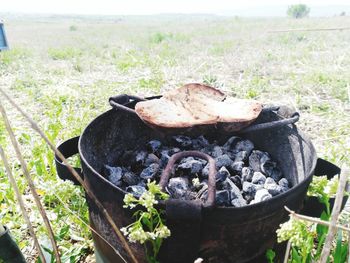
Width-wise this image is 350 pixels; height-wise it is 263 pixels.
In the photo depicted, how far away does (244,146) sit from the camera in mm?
2160

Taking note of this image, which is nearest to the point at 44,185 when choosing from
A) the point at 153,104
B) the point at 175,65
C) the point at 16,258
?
the point at 16,258

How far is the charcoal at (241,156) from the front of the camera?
2043mm

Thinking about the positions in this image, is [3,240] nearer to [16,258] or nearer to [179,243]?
[16,258]

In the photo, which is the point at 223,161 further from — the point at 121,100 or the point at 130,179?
the point at 121,100

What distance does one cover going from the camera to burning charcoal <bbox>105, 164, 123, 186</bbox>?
1874 millimetres

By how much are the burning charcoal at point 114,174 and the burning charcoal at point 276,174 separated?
0.92m

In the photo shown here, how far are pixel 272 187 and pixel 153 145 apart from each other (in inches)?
32.6

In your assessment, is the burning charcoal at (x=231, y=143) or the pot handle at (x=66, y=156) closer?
the pot handle at (x=66, y=156)

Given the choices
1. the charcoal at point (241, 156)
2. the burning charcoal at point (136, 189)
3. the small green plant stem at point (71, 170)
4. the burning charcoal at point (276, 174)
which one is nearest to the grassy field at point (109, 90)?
the burning charcoal at point (136, 189)

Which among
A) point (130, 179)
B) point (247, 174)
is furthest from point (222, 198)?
point (130, 179)

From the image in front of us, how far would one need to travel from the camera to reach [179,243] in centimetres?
131

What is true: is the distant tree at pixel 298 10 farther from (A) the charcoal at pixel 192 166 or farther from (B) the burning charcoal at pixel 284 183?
(A) the charcoal at pixel 192 166

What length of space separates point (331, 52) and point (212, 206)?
8.46m

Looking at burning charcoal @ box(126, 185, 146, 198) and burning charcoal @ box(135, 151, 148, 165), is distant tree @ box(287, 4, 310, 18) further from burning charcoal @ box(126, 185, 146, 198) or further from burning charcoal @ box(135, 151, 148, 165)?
burning charcoal @ box(126, 185, 146, 198)
